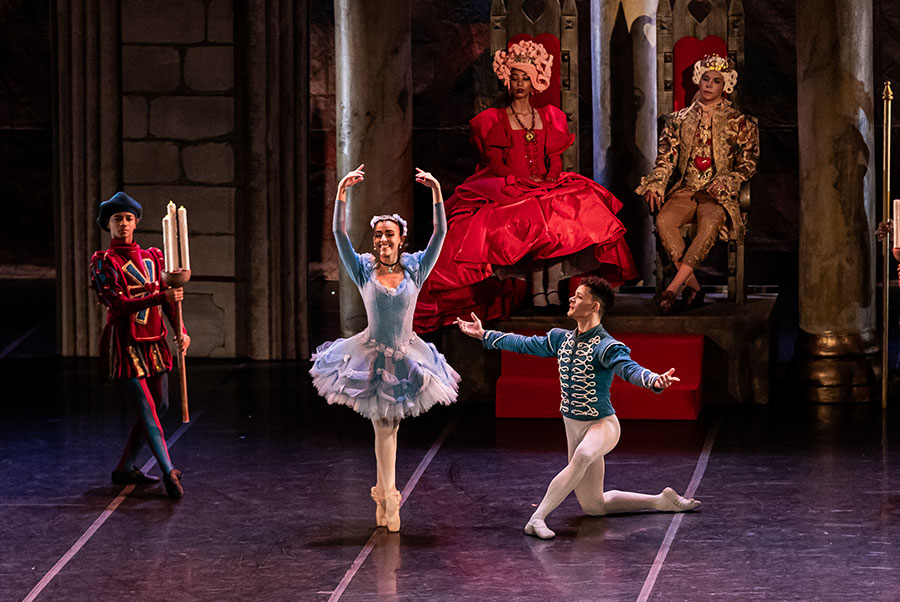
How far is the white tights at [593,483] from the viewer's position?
19.0 ft

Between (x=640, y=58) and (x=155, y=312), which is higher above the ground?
(x=640, y=58)

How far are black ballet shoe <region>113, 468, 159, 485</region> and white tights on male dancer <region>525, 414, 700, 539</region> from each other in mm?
1784

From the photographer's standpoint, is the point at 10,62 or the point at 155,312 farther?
the point at 10,62

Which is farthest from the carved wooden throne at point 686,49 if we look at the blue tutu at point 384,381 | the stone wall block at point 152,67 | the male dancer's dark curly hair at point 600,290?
the blue tutu at point 384,381

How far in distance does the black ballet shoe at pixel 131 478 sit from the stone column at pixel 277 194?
3090 millimetres

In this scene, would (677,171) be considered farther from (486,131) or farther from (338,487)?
(338,487)

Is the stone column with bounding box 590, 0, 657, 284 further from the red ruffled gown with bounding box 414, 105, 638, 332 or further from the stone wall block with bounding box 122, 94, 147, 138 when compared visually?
the stone wall block with bounding box 122, 94, 147, 138

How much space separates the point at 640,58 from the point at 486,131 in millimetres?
2656

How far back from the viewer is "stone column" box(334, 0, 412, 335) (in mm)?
8742

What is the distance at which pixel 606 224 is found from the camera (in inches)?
316

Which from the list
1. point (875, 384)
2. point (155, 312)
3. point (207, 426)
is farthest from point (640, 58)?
point (155, 312)

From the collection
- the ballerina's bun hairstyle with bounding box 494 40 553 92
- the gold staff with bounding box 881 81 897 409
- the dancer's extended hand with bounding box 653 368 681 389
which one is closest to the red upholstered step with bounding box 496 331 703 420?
the gold staff with bounding box 881 81 897 409

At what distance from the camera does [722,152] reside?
8.31 meters

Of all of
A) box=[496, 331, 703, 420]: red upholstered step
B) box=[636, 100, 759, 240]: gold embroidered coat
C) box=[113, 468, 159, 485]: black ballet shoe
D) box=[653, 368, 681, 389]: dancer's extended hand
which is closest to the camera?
box=[653, 368, 681, 389]: dancer's extended hand
